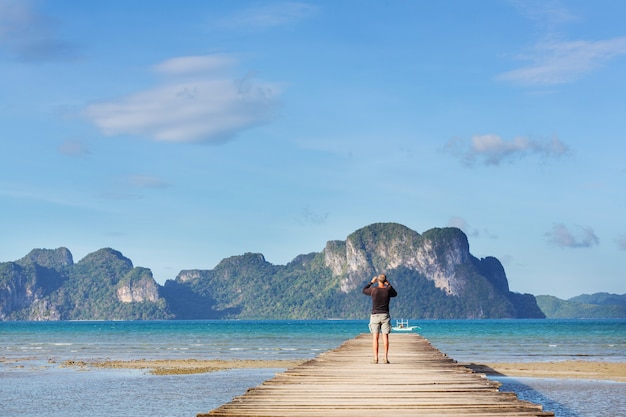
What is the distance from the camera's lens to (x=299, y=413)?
Answer: 39.4 feet

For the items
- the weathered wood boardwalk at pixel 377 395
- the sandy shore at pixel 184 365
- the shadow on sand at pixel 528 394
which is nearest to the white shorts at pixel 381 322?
the weathered wood boardwalk at pixel 377 395

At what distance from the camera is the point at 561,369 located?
38.8m

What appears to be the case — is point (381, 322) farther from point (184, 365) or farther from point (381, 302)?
point (184, 365)

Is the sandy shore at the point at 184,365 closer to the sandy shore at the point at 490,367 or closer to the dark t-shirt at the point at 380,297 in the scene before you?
the sandy shore at the point at 490,367

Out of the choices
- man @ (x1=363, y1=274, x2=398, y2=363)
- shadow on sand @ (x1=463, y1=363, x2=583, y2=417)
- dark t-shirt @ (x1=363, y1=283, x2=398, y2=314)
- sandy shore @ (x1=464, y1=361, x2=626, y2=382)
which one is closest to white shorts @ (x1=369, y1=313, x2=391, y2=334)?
man @ (x1=363, y1=274, x2=398, y2=363)

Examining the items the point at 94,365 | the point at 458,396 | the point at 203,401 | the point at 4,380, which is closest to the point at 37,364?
the point at 94,365

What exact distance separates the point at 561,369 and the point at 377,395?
27.2 meters

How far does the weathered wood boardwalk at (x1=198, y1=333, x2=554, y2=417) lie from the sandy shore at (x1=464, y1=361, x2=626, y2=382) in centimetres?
1734

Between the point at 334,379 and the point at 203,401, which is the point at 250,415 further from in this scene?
the point at 203,401

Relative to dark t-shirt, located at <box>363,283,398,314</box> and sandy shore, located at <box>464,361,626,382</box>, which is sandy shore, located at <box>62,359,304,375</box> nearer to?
sandy shore, located at <box>464,361,626,382</box>

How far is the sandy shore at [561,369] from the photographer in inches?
1394

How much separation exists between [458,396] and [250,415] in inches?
149

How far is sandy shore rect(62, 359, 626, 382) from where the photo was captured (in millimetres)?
36281

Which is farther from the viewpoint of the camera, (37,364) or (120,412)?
(37,364)
